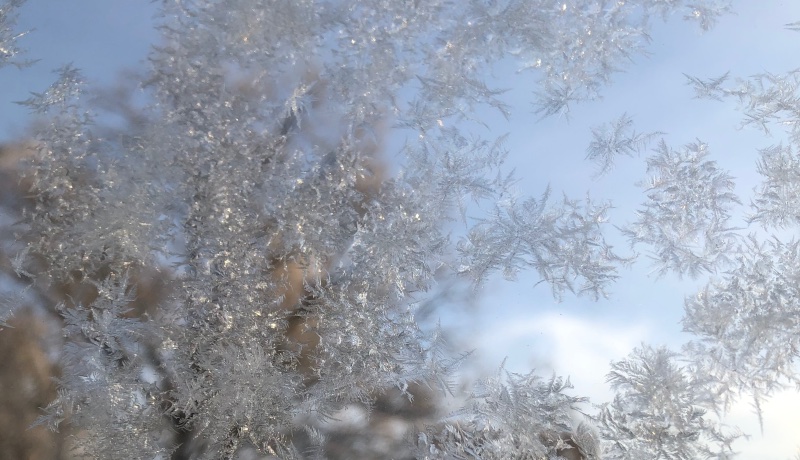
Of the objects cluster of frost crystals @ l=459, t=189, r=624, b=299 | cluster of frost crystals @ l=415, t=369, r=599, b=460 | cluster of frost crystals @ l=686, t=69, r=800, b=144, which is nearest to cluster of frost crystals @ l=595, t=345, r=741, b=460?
cluster of frost crystals @ l=415, t=369, r=599, b=460

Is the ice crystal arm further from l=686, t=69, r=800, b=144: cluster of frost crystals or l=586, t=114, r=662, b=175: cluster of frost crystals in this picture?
l=686, t=69, r=800, b=144: cluster of frost crystals

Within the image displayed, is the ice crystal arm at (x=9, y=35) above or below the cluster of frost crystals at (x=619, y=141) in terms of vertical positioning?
below

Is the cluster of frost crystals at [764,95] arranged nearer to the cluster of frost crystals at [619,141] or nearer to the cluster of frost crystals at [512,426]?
the cluster of frost crystals at [619,141]

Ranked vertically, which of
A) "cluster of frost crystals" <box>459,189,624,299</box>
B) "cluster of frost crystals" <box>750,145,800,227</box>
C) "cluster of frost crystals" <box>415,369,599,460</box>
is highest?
"cluster of frost crystals" <box>750,145,800,227</box>

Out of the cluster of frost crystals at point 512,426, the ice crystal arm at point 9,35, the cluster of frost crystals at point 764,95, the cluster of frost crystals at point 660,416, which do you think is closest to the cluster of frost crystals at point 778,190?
the cluster of frost crystals at point 764,95

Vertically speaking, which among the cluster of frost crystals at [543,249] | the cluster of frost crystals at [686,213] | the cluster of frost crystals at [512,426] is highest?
the cluster of frost crystals at [686,213]

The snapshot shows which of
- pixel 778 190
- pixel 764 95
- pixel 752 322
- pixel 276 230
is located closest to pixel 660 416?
pixel 752 322
